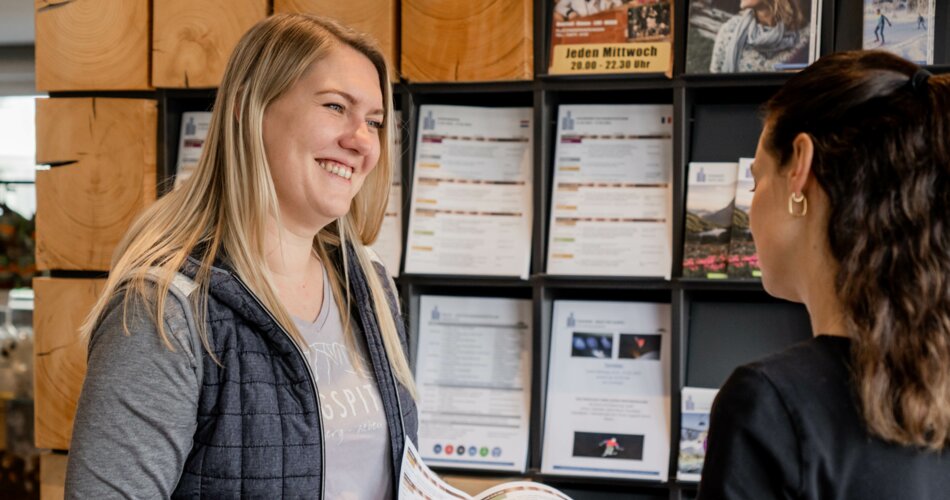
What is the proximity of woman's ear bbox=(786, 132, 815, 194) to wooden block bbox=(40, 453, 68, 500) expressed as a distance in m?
2.56

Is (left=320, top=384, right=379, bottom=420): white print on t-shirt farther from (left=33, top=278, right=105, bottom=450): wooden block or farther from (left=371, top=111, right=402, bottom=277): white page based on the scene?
(left=33, top=278, right=105, bottom=450): wooden block

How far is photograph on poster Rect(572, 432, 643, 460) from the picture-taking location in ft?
8.95

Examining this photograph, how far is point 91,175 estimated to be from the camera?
9.66ft

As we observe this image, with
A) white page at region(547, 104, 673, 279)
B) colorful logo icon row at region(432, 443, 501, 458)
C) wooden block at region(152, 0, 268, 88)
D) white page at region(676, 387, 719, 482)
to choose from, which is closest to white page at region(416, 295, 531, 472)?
colorful logo icon row at region(432, 443, 501, 458)

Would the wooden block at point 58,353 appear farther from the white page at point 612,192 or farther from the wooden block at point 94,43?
the white page at point 612,192

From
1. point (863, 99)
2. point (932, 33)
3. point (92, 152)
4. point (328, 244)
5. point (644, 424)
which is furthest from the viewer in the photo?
point (92, 152)

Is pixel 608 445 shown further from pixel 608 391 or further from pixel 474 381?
pixel 474 381

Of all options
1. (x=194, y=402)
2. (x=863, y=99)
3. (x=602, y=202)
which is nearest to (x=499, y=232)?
(x=602, y=202)

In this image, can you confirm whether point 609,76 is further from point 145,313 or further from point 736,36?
point 145,313

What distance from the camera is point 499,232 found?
2.82 m

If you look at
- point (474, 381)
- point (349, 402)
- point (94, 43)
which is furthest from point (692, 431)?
point (94, 43)

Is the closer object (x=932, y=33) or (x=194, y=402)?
(x=194, y=402)

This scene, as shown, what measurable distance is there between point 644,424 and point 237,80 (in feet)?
5.24

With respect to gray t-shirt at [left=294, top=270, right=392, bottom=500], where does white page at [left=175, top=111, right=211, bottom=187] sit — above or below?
above
